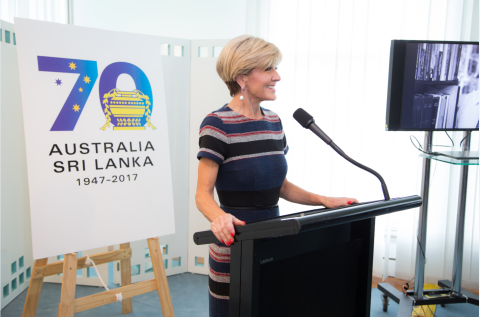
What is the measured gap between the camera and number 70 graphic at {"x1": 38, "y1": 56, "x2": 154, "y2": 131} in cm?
173

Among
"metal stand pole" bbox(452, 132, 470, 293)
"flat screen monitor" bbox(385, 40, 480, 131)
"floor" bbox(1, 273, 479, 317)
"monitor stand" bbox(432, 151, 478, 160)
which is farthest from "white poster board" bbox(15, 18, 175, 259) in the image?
"metal stand pole" bbox(452, 132, 470, 293)

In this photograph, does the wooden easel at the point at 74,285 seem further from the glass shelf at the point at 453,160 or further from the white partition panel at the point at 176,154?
the glass shelf at the point at 453,160

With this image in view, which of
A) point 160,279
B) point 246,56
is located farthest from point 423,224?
point 246,56

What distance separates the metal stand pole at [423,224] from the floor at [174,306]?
0.92ft

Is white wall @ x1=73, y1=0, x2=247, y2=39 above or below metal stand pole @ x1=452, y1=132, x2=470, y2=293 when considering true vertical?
above

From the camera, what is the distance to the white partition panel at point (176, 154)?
→ 2.87 m

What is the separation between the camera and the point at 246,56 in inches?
49.6

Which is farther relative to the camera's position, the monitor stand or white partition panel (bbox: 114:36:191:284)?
white partition panel (bbox: 114:36:191:284)

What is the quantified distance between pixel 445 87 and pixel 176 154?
186cm

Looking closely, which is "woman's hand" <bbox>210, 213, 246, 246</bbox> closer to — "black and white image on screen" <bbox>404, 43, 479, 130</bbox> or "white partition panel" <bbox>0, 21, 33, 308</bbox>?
"black and white image on screen" <bbox>404, 43, 479, 130</bbox>

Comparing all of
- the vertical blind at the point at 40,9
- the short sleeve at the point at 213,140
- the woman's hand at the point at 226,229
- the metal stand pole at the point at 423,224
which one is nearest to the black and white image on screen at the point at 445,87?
the metal stand pole at the point at 423,224

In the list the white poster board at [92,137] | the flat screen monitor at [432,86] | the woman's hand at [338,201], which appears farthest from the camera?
the flat screen monitor at [432,86]

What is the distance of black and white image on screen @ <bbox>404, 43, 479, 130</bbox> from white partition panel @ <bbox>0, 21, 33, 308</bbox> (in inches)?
→ 99.4

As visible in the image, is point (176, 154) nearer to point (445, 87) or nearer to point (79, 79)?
point (79, 79)
